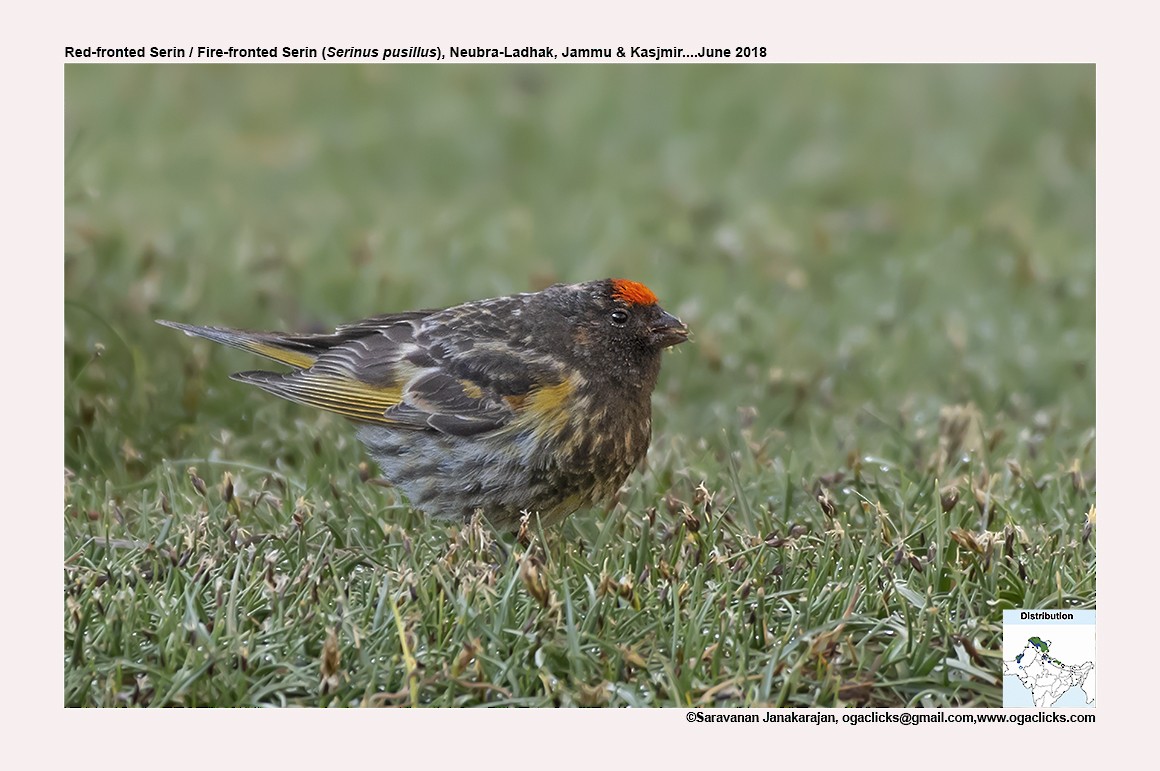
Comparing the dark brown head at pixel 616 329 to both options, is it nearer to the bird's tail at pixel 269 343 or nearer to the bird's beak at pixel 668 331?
the bird's beak at pixel 668 331

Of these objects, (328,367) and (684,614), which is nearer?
(684,614)

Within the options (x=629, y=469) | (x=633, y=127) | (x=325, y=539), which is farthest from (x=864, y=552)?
(x=633, y=127)

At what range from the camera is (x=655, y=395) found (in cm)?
789

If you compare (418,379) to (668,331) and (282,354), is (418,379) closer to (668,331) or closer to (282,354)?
(282,354)

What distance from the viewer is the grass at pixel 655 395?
203 inches

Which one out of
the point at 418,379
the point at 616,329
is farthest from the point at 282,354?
the point at 616,329

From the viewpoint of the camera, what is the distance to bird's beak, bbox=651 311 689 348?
6.13m

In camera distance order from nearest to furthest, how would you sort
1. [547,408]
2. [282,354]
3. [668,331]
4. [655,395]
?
[547,408]
[668,331]
[282,354]
[655,395]

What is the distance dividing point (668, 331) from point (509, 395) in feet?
2.25

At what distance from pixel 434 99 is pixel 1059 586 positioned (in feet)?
19.5

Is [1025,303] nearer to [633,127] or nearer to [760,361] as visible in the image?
[760,361]

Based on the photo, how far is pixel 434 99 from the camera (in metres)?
10.0

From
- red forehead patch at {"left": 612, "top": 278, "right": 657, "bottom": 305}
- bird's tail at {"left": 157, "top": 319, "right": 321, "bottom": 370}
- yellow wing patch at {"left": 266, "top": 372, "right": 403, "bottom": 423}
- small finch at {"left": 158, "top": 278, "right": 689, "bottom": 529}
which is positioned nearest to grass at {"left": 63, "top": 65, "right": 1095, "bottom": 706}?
small finch at {"left": 158, "top": 278, "right": 689, "bottom": 529}

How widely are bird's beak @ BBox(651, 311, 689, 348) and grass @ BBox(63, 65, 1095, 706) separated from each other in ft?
2.10
